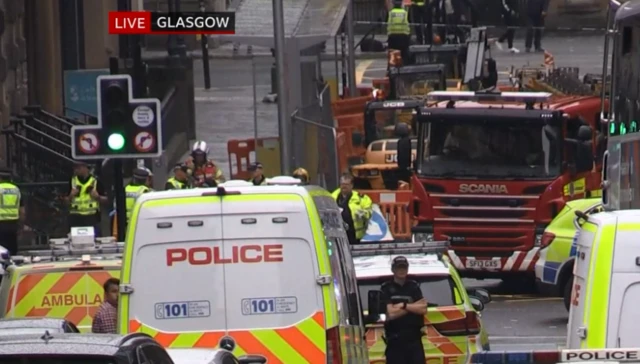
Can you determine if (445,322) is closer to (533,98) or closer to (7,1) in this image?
(533,98)

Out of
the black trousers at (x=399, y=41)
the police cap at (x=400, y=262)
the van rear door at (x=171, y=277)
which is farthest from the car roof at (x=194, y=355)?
the black trousers at (x=399, y=41)

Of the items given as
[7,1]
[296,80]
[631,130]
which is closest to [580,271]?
[631,130]

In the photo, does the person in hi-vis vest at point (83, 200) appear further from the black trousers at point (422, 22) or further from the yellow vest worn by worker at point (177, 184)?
the black trousers at point (422, 22)

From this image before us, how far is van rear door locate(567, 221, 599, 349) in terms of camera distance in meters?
11.0

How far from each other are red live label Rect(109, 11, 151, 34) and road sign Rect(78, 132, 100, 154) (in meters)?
1.41

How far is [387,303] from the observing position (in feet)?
47.6

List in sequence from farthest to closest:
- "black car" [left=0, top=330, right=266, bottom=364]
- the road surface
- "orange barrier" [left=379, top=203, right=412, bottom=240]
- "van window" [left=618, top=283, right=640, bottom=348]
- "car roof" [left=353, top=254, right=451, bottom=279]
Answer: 1. "orange barrier" [left=379, top=203, right=412, bottom=240]
2. the road surface
3. "car roof" [left=353, top=254, right=451, bottom=279]
4. "van window" [left=618, top=283, right=640, bottom=348]
5. "black car" [left=0, top=330, right=266, bottom=364]

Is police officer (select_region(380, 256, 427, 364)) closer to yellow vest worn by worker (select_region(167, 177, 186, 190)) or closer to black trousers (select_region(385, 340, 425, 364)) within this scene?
black trousers (select_region(385, 340, 425, 364))

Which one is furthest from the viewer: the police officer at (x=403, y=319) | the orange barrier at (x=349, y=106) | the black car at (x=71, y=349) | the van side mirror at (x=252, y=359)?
the orange barrier at (x=349, y=106)

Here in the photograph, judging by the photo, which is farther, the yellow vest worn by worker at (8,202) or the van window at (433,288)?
the yellow vest worn by worker at (8,202)

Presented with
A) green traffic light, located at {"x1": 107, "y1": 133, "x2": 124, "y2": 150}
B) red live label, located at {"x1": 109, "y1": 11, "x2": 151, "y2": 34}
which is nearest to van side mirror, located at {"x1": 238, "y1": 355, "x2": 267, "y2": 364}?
green traffic light, located at {"x1": 107, "y1": 133, "x2": 124, "y2": 150}

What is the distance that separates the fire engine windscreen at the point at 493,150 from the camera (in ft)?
79.6

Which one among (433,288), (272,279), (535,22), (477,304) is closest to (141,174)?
(477,304)

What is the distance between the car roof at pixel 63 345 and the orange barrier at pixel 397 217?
63.2 feet
